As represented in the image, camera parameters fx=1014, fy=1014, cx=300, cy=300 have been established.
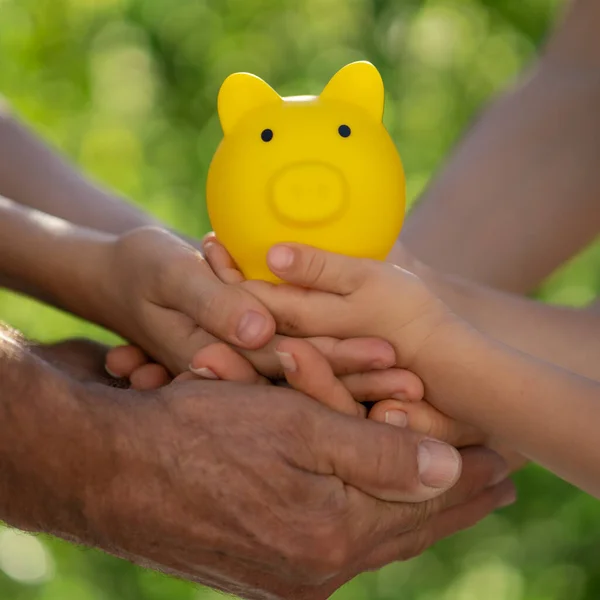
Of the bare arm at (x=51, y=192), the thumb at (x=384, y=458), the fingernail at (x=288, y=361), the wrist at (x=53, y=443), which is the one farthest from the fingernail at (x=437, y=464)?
the bare arm at (x=51, y=192)

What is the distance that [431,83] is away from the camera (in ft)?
7.09

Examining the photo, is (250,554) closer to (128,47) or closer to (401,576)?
(401,576)

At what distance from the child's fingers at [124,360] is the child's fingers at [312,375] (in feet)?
0.63

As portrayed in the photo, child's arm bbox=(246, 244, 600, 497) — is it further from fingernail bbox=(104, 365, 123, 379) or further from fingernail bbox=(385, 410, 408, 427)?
fingernail bbox=(104, 365, 123, 379)

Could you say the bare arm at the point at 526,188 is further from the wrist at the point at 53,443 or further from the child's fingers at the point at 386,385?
the wrist at the point at 53,443

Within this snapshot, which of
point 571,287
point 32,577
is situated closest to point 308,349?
point 32,577

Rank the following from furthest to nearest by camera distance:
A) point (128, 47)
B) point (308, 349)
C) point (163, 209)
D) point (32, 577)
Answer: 1. point (128, 47)
2. point (163, 209)
3. point (32, 577)
4. point (308, 349)

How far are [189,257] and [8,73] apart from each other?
131 cm

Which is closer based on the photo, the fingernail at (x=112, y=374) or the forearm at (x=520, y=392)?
the forearm at (x=520, y=392)

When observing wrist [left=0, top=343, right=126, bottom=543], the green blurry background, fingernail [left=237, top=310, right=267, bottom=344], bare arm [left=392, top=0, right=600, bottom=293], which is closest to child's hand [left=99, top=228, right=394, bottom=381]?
fingernail [left=237, top=310, right=267, bottom=344]

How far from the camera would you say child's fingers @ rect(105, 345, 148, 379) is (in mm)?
974

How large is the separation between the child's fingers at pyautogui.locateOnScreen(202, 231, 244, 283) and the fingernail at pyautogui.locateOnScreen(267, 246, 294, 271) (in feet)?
0.28

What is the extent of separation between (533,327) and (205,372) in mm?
336

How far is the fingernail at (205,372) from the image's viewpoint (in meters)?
0.86
